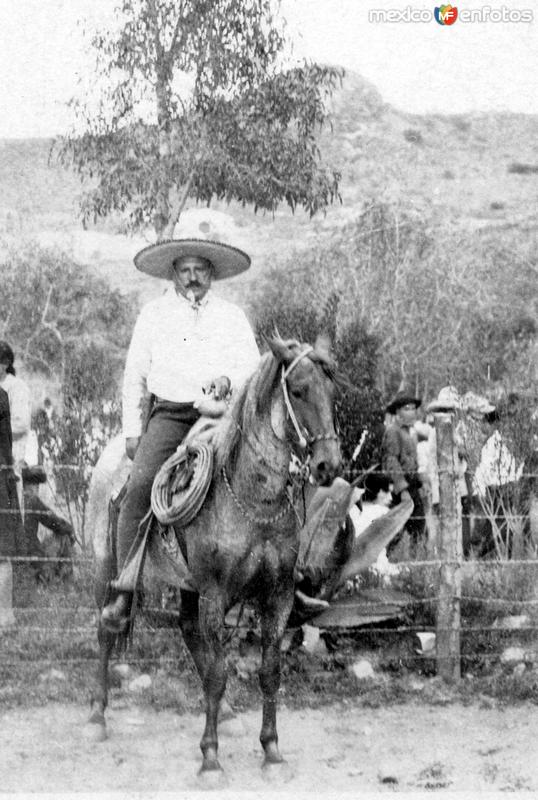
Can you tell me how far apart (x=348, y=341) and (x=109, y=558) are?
462 cm

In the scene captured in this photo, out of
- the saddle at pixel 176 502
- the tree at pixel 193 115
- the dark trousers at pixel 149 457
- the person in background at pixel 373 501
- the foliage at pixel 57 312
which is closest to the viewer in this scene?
the saddle at pixel 176 502

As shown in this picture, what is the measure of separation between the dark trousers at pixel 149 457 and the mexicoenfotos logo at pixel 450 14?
329cm

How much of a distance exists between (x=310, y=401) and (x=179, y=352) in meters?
1.32


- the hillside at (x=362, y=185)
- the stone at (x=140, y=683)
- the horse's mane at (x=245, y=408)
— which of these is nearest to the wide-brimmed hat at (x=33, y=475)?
the stone at (x=140, y=683)

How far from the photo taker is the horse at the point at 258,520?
4.56 metres

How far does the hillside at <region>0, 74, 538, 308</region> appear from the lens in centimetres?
1130

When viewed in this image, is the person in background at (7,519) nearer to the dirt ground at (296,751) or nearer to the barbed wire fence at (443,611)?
the barbed wire fence at (443,611)

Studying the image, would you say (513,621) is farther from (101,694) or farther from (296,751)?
(101,694)

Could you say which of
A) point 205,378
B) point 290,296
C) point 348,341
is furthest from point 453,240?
point 205,378

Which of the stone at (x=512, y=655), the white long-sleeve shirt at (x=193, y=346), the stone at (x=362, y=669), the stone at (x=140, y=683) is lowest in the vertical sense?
the stone at (x=140, y=683)

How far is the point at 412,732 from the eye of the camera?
552 cm

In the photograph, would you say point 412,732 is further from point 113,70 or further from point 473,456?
point 113,70

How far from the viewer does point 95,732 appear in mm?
5512

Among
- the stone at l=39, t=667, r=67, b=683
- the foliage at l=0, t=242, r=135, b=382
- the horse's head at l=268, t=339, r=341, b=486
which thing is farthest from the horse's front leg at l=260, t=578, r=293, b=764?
the foliage at l=0, t=242, r=135, b=382
